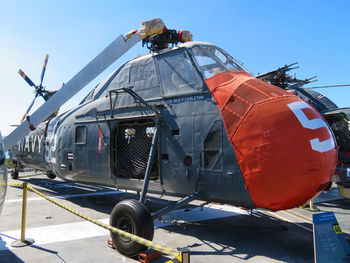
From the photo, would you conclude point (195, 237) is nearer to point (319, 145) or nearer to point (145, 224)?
point (145, 224)

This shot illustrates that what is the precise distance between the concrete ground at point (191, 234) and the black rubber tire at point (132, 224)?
0.59 feet

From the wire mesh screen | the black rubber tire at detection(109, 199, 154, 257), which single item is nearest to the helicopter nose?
the black rubber tire at detection(109, 199, 154, 257)

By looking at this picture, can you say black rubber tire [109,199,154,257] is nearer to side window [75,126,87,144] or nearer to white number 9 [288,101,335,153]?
white number 9 [288,101,335,153]

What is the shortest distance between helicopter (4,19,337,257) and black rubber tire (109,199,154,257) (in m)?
0.02

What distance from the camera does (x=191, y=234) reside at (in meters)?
5.55

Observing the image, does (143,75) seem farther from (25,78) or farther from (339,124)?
(25,78)

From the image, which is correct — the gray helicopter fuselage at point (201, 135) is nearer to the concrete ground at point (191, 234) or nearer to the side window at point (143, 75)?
the side window at point (143, 75)

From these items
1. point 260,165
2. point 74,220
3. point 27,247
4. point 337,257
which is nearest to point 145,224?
point 260,165

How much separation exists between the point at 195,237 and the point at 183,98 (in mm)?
2769

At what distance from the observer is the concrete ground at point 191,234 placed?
4.46 meters

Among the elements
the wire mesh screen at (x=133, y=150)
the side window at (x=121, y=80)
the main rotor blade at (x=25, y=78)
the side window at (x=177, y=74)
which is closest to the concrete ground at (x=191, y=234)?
the wire mesh screen at (x=133, y=150)

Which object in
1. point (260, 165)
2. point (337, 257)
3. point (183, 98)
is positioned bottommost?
point (337, 257)

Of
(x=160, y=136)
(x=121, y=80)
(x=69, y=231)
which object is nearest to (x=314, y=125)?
(x=160, y=136)

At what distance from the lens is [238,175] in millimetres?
4273
